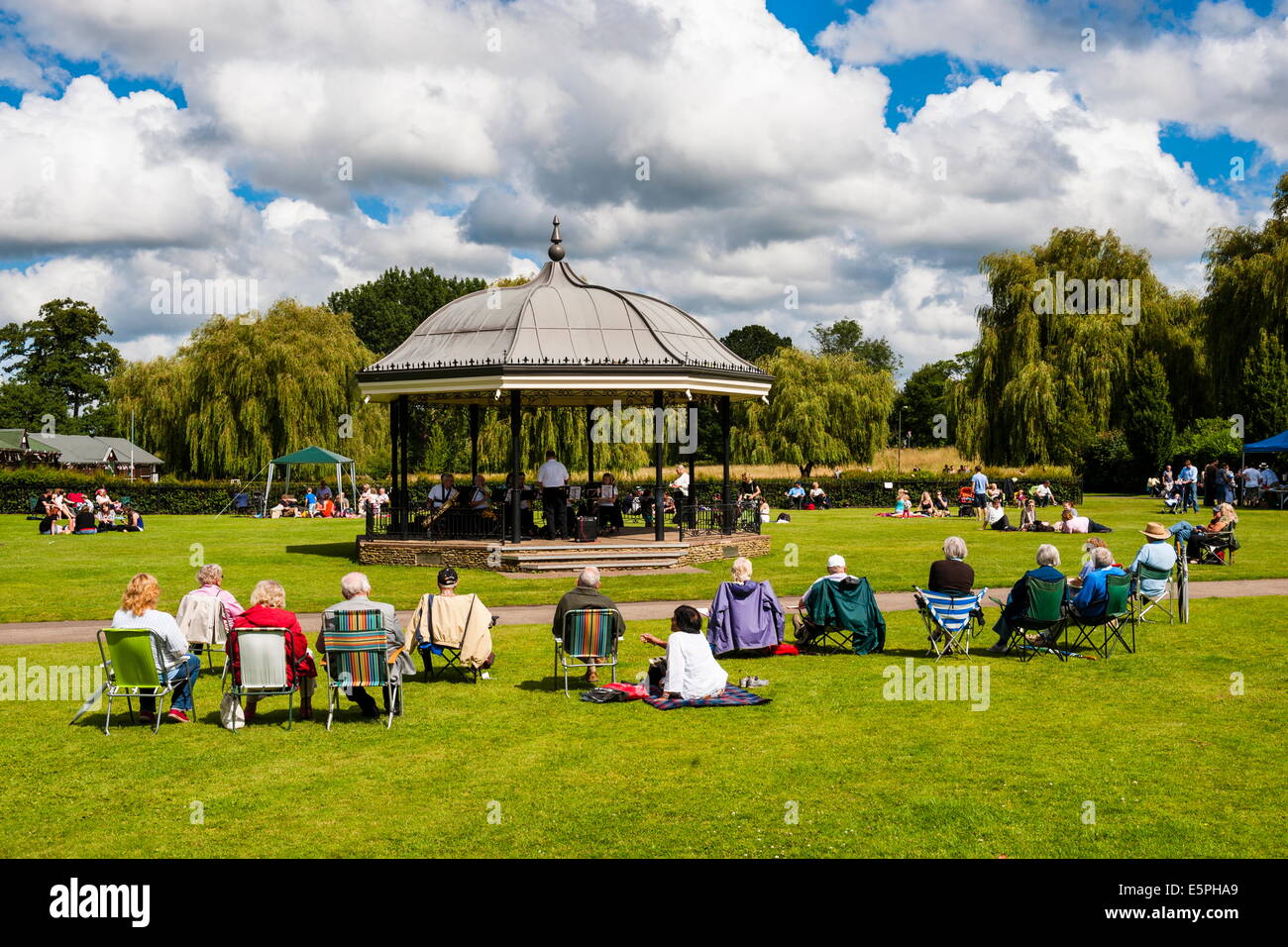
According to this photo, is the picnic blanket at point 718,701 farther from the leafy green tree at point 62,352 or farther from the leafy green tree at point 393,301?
the leafy green tree at point 62,352

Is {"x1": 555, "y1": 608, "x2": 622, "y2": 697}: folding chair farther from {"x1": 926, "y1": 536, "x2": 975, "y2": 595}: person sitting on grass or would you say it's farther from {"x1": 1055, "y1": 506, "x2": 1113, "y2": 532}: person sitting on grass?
{"x1": 1055, "y1": 506, "x2": 1113, "y2": 532}: person sitting on grass

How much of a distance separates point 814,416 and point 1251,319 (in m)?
19.2

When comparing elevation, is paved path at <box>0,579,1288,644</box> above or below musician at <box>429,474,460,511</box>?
below

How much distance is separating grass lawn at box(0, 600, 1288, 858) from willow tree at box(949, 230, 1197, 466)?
35867mm

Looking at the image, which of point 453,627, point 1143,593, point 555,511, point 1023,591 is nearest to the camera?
point 453,627

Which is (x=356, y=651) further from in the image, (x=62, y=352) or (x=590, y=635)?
(x=62, y=352)

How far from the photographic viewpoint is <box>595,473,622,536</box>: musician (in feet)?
82.4

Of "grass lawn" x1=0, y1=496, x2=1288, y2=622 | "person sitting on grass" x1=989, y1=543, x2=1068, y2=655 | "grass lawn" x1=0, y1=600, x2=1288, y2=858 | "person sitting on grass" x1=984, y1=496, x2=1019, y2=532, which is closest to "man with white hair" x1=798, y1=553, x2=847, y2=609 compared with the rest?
"grass lawn" x1=0, y1=600, x2=1288, y2=858

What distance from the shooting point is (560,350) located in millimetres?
23469

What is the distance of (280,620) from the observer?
934 centimetres

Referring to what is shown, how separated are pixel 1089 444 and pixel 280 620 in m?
43.4

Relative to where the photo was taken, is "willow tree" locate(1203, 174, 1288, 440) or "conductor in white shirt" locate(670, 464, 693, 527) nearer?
"conductor in white shirt" locate(670, 464, 693, 527)

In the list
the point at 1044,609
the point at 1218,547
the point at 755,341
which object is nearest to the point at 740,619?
the point at 1044,609

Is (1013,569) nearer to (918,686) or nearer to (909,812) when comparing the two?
(918,686)
